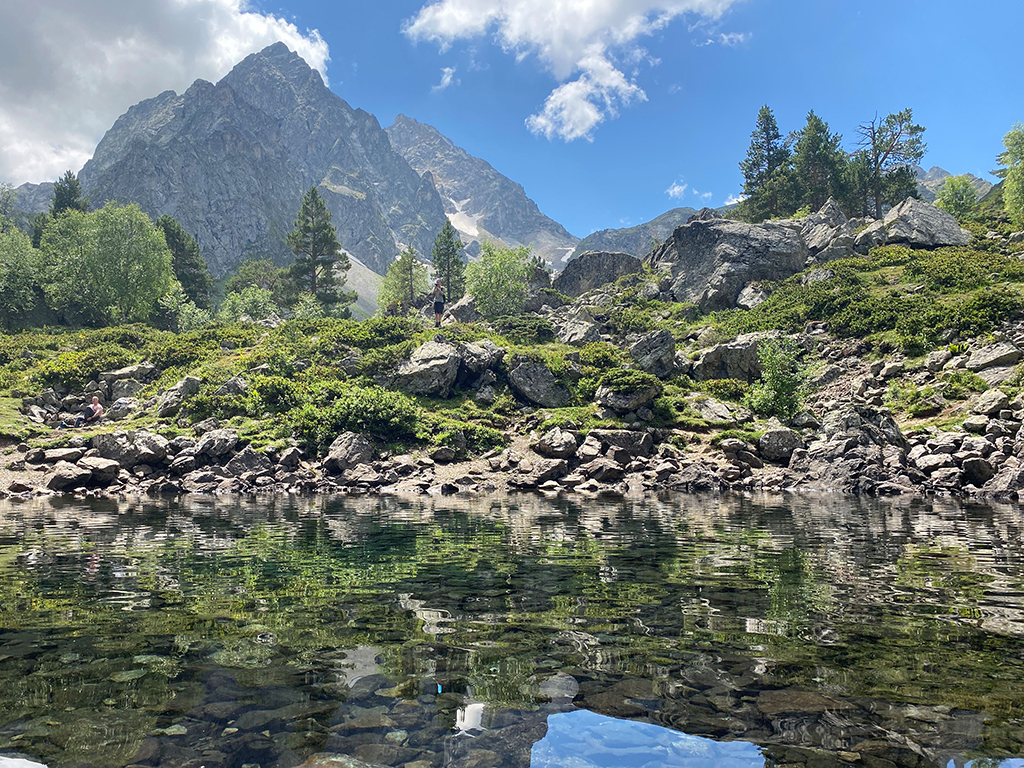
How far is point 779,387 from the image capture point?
3622cm

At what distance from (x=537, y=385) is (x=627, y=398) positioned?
24.4 ft

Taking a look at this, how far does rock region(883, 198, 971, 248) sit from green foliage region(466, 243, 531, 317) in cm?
4633

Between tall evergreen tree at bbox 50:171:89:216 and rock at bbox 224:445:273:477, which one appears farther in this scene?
tall evergreen tree at bbox 50:171:89:216

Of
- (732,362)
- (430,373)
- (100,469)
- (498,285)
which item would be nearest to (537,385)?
(430,373)

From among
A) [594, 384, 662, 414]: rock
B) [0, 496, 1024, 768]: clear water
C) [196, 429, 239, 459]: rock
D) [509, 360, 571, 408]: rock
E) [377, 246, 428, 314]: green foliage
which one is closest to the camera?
[0, 496, 1024, 768]: clear water

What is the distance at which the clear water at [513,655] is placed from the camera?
399 cm

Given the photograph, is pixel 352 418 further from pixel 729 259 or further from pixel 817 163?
pixel 817 163

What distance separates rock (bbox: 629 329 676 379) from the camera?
45.2 metres

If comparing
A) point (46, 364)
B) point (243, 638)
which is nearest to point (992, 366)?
point (243, 638)

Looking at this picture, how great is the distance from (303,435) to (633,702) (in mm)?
32403

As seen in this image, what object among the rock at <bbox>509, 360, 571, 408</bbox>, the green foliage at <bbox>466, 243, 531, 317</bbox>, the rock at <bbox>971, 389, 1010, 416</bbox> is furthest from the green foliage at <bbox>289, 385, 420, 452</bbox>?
the green foliage at <bbox>466, 243, 531, 317</bbox>

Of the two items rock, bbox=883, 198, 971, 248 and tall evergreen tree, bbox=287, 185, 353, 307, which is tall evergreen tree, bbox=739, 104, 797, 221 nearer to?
rock, bbox=883, 198, 971, 248

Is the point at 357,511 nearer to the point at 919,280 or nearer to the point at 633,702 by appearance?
the point at 633,702

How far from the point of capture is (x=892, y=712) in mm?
4332
